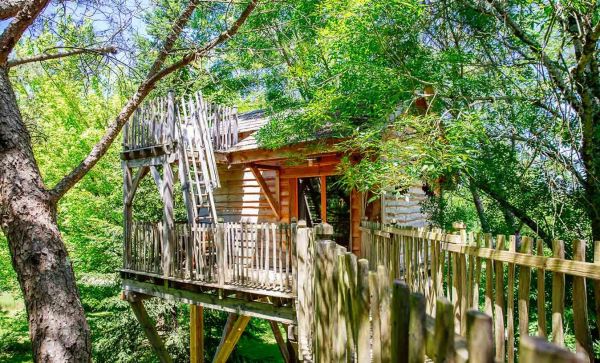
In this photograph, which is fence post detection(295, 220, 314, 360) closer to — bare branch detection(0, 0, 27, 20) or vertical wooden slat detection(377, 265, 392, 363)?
vertical wooden slat detection(377, 265, 392, 363)

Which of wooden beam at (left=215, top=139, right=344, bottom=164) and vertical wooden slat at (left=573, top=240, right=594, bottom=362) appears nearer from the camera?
vertical wooden slat at (left=573, top=240, right=594, bottom=362)

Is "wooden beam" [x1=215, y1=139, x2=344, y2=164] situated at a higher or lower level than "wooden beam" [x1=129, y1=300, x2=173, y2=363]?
higher

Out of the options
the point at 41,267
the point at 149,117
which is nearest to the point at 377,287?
the point at 41,267

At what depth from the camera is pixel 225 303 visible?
25.7 ft

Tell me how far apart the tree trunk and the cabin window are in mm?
7605

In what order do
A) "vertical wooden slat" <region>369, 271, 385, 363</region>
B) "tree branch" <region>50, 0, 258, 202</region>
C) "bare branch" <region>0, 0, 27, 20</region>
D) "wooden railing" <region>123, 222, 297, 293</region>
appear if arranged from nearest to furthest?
"vertical wooden slat" <region>369, 271, 385, 363</region> → "bare branch" <region>0, 0, 27, 20</region> → "tree branch" <region>50, 0, 258, 202</region> → "wooden railing" <region>123, 222, 297, 293</region>

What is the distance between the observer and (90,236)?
12.2m

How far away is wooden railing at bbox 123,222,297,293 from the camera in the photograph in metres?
6.85

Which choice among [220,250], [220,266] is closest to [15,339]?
[220,266]

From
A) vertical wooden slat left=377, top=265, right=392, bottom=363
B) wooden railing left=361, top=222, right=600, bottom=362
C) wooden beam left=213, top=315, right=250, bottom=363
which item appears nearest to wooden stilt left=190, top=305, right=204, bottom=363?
wooden beam left=213, top=315, right=250, bottom=363

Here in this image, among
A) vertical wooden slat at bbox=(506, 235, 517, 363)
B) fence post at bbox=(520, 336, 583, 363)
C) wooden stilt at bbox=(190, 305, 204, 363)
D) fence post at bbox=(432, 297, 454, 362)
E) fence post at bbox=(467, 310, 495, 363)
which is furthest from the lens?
wooden stilt at bbox=(190, 305, 204, 363)

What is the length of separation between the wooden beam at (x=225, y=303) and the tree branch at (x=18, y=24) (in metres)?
5.34

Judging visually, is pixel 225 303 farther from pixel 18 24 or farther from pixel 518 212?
pixel 518 212

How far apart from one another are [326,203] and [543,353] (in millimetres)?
10241
